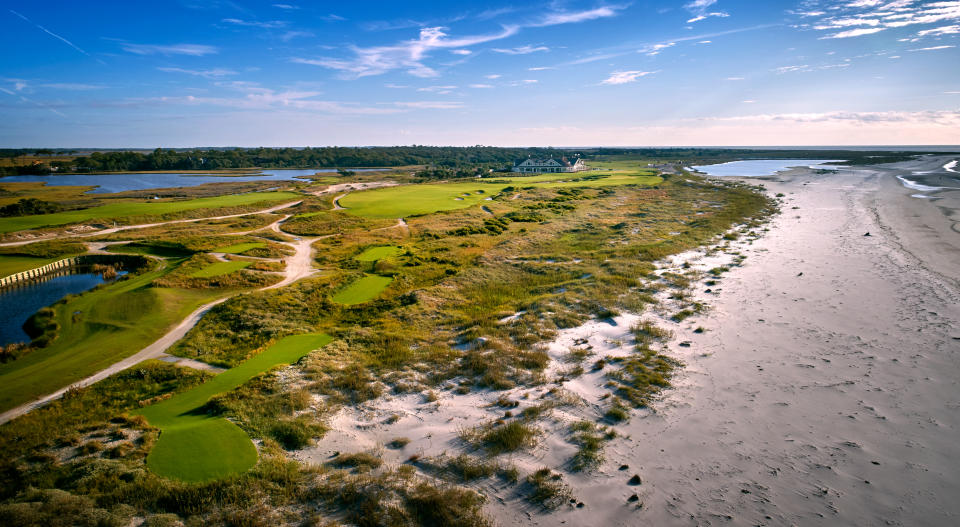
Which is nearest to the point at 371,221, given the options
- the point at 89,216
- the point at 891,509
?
the point at 89,216

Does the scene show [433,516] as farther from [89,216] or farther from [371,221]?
[89,216]

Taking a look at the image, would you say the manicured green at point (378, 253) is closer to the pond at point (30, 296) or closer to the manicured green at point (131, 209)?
the pond at point (30, 296)

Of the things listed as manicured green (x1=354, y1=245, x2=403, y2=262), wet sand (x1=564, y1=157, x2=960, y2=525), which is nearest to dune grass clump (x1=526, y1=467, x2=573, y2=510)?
wet sand (x1=564, y1=157, x2=960, y2=525)

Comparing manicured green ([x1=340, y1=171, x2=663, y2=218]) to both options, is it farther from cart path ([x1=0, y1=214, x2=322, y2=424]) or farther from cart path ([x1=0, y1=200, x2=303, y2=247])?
cart path ([x1=0, y1=214, x2=322, y2=424])

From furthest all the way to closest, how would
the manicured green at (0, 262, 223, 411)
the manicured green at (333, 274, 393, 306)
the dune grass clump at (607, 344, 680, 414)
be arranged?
the manicured green at (333, 274, 393, 306)
the manicured green at (0, 262, 223, 411)
the dune grass clump at (607, 344, 680, 414)

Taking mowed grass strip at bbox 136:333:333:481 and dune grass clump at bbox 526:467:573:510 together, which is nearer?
dune grass clump at bbox 526:467:573:510

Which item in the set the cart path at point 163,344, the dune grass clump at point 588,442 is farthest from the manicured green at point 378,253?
the dune grass clump at point 588,442

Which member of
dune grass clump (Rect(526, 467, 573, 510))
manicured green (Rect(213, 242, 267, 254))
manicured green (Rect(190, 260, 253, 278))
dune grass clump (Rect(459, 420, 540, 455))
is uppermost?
manicured green (Rect(213, 242, 267, 254))
